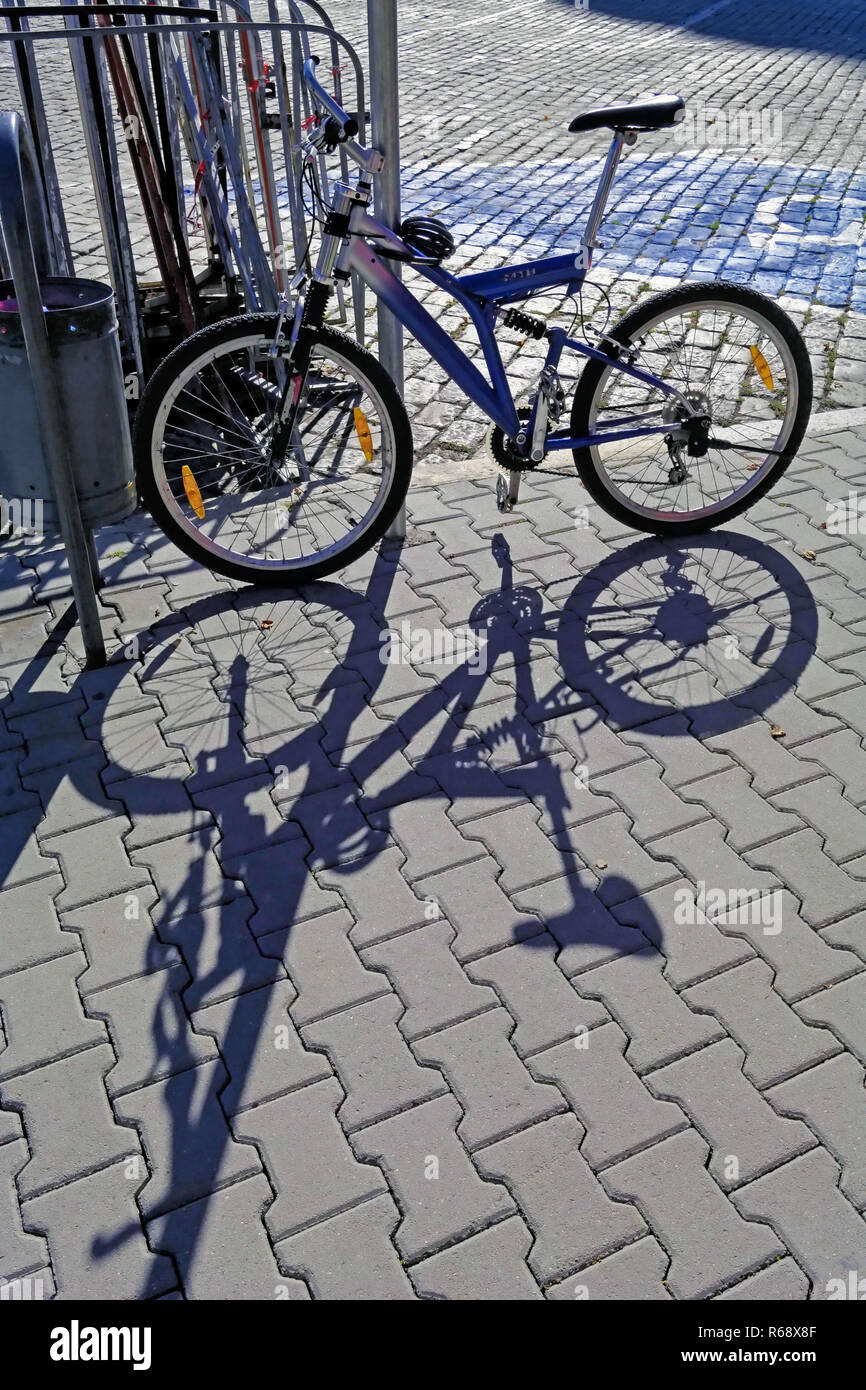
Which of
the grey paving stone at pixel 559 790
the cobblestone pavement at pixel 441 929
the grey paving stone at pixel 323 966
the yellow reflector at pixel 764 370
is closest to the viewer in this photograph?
the cobblestone pavement at pixel 441 929

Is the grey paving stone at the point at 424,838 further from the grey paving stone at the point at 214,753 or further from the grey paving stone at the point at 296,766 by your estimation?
the grey paving stone at the point at 214,753

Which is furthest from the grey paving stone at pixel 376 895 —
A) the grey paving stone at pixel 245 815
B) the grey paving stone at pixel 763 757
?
the grey paving stone at pixel 763 757

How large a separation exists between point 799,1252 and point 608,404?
10.3 feet

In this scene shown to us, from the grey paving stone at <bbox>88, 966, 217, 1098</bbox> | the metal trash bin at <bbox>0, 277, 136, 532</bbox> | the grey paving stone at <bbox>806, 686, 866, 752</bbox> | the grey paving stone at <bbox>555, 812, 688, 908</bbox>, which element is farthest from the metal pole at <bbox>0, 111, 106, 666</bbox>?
the grey paving stone at <bbox>806, 686, 866, 752</bbox>

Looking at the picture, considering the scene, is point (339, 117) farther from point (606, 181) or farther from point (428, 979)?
point (428, 979)

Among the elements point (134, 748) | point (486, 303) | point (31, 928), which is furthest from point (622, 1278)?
point (486, 303)

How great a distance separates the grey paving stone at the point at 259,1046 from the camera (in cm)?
279

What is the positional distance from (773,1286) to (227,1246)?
114cm

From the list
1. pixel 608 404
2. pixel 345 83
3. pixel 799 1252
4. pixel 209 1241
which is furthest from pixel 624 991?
pixel 345 83

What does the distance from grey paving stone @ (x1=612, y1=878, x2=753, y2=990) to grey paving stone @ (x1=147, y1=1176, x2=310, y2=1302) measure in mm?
1191

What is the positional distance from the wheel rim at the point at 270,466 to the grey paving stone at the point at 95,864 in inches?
53.3

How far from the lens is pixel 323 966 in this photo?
10.1 ft

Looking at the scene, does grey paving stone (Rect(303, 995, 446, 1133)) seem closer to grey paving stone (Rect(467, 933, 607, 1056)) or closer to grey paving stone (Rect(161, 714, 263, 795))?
grey paving stone (Rect(467, 933, 607, 1056))
